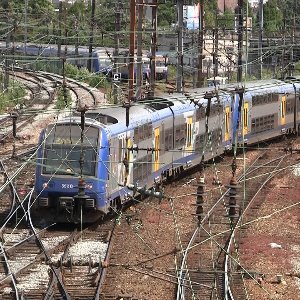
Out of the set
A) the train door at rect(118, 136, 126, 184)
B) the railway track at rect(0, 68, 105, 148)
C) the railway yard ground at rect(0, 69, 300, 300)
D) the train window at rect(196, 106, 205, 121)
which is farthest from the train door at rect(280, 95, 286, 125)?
the train door at rect(118, 136, 126, 184)

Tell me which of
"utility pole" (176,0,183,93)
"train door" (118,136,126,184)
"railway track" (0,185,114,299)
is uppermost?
"utility pole" (176,0,183,93)

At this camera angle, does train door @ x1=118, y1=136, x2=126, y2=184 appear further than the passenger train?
Yes

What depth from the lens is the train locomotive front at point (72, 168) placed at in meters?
18.6

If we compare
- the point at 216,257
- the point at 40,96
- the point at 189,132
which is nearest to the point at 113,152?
the point at 216,257

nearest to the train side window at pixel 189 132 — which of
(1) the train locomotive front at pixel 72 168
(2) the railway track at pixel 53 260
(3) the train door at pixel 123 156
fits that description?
(3) the train door at pixel 123 156

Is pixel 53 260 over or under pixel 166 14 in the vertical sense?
under

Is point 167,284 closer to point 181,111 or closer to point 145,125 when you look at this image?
point 145,125

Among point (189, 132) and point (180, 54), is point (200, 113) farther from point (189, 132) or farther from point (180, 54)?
point (180, 54)

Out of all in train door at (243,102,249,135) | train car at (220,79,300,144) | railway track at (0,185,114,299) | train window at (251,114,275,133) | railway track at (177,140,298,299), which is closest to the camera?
railway track at (177,140,298,299)

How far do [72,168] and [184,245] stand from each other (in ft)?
9.03

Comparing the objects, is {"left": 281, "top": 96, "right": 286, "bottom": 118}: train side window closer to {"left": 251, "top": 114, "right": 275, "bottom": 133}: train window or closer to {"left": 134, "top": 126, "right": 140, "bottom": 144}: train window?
{"left": 251, "top": 114, "right": 275, "bottom": 133}: train window

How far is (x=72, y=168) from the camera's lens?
1847cm

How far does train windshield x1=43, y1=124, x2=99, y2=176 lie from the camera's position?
18531 mm

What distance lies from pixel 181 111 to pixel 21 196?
16.7 ft
